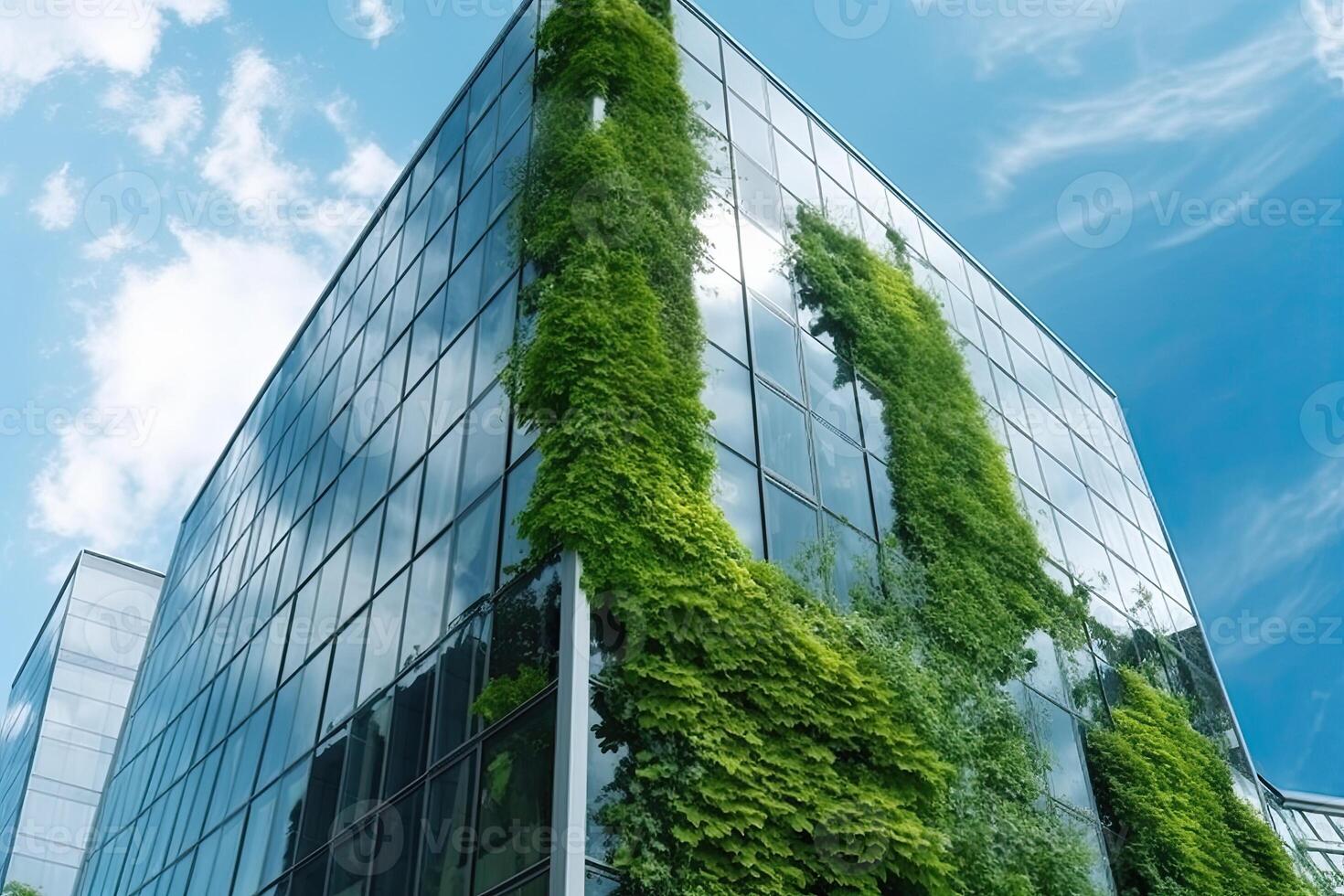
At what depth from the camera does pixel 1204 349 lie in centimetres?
6600

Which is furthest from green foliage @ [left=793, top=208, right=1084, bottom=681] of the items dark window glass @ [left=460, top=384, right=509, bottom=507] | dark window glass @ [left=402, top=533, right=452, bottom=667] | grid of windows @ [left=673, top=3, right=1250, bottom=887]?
dark window glass @ [left=402, top=533, right=452, bottom=667]

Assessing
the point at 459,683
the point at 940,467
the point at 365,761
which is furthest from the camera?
the point at 940,467

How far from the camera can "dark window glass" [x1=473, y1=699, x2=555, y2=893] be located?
1023cm

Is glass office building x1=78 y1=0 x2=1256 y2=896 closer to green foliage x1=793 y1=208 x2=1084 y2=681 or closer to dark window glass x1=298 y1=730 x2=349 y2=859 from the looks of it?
dark window glass x1=298 y1=730 x2=349 y2=859

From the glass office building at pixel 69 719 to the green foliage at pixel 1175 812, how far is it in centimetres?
3530

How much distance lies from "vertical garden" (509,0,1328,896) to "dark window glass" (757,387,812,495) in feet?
5.61

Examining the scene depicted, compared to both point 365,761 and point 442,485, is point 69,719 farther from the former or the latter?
point 442,485

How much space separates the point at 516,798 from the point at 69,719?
41.5m

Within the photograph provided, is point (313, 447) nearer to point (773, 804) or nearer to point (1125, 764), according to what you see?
point (773, 804)

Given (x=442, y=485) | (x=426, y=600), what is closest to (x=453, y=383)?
(x=442, y=485)

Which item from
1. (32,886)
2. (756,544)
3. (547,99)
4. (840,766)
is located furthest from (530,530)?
(32,886)

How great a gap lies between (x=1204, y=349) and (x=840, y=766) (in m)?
62.7

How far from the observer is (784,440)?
51.4 ft

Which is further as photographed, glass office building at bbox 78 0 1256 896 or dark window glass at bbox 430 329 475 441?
dark window glass at bbox 430 329 475 441
